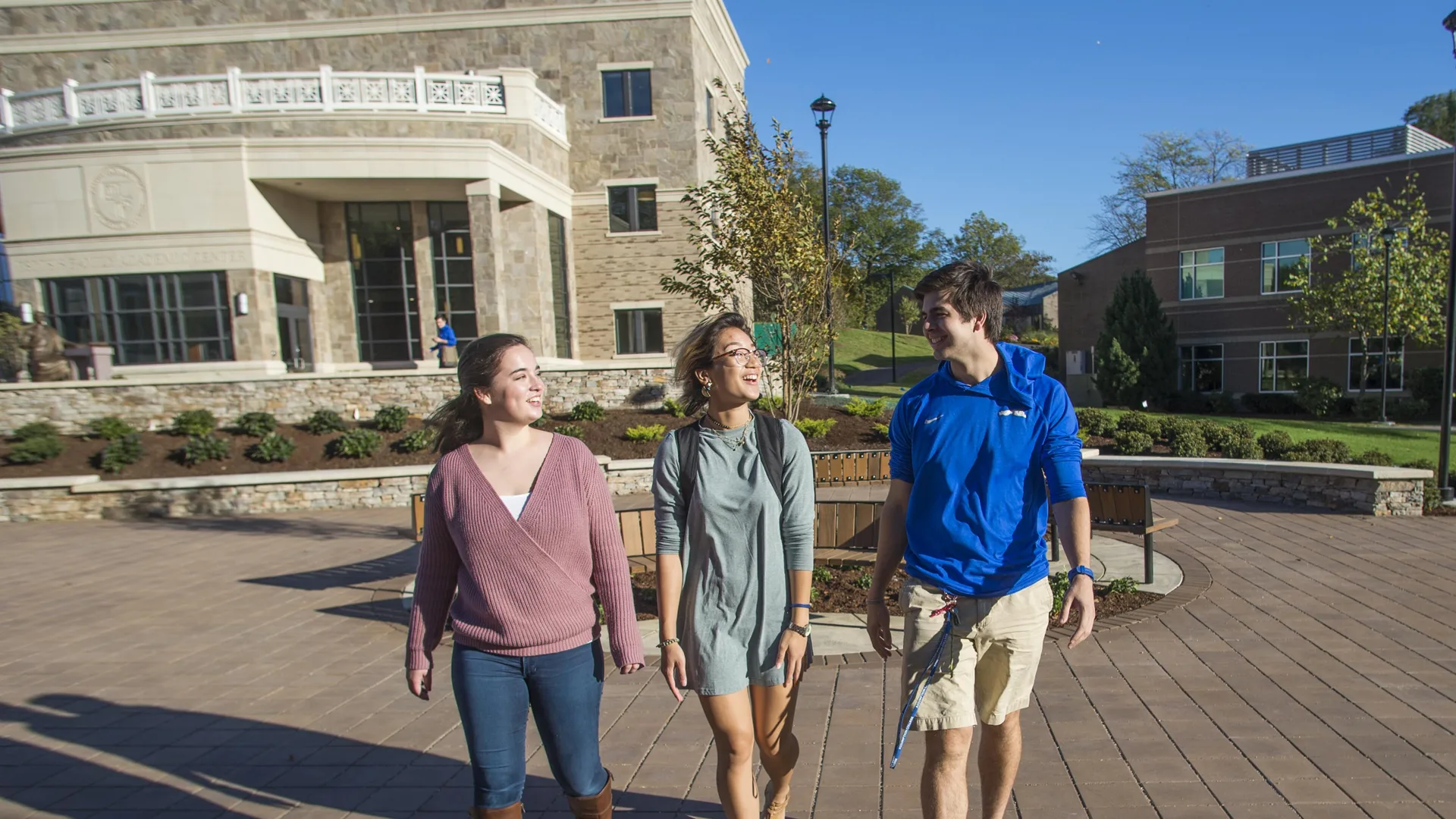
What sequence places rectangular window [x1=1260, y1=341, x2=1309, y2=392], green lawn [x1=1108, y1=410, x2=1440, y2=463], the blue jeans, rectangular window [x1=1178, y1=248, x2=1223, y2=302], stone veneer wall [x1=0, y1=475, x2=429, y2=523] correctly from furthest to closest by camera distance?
A: 1. rectangular window [x1=1178, y1=248, x2=1223, y2=302]
2. rectangular window [x1=1260, y1=341, x2=1309, y2=392]
3. green lawn [x1=1108, y1=410, x2=1440, y2=463]
4. stone veneer wall [x1=0, y1=475, x2=429, y2=523]
5. the blue jeans

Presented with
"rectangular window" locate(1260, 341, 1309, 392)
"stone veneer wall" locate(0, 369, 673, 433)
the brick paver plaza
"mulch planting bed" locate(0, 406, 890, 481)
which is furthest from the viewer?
"rectangular window" locate(1260, 341, 1309, 392)

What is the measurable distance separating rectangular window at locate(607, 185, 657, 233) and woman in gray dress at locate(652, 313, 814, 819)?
2225 cm

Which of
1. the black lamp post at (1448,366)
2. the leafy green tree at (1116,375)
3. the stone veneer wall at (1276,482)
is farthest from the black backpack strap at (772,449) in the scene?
the leafy green tree at (1116,375)

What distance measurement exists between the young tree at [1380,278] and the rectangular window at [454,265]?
23.7 metres

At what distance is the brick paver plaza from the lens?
350cm

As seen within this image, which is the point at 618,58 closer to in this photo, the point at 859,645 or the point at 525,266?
the point at 525,266

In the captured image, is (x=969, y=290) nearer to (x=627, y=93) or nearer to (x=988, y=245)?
(x=627, y=93)

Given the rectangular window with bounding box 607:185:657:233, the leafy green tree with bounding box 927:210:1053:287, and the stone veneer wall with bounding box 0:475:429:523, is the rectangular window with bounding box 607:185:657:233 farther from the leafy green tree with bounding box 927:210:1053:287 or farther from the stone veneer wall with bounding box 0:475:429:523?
the leafy green tree with bounding box 927:210:1053:287

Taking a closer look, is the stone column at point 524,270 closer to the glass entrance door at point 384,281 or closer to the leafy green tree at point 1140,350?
the glass entrance door at point 384,281

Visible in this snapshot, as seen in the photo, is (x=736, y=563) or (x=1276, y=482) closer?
(x=736, y=563)

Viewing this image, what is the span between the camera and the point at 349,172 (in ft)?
63.9

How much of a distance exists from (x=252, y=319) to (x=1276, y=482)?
20172 millimetres

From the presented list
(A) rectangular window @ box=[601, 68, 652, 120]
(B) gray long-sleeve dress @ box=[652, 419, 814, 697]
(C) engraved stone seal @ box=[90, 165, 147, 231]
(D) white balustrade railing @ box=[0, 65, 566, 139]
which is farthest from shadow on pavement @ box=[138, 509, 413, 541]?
(A) rectangular window @ box=[601, 68, 652, 120]

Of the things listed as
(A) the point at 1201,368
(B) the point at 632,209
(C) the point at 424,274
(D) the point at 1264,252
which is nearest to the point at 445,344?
(C) the point at 424,274
